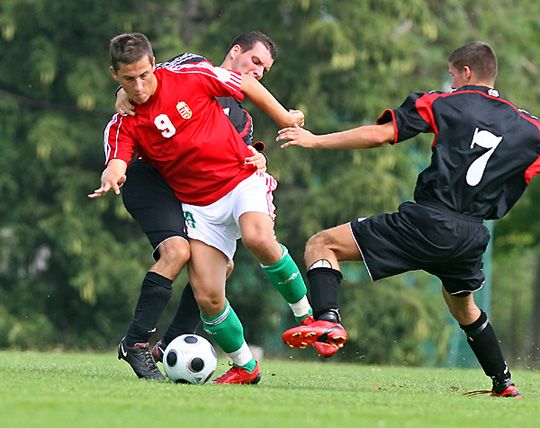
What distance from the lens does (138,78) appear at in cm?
826

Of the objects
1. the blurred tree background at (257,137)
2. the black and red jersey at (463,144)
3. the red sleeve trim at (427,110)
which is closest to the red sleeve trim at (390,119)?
the black and red jersey at (463,144)

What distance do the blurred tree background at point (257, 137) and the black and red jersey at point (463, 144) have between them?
12658mm

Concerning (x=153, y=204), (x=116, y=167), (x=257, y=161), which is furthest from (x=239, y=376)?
(x=116, y=167)

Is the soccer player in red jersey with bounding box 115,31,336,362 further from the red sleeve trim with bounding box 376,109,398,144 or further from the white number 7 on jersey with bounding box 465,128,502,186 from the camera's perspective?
the white number 7 on jersey with bounding box 465,128,502,186

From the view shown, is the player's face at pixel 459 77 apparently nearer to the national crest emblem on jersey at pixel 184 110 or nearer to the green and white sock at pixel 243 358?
the national crest emblem on jersey at pixel 184 110

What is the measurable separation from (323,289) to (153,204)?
1431mm

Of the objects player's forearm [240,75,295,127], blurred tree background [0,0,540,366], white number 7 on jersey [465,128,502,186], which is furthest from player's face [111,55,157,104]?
blurred tree background [0,0,540,366]

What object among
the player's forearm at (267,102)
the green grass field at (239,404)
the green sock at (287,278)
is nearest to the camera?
the green grass field at (239,404)

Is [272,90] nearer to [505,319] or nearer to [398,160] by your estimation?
[398,160]

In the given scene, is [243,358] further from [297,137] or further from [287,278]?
[297,137]

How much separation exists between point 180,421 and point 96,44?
1689 cm

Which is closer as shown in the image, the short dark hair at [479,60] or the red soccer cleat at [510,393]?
the short dark hair at [479,60]

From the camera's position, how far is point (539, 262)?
117ft

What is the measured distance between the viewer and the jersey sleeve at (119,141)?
837 centimetres
